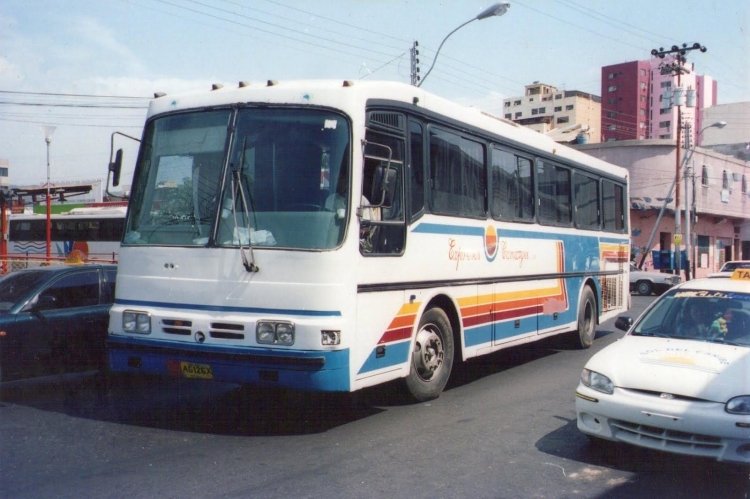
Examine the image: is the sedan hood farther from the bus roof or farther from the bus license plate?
the bus license plate

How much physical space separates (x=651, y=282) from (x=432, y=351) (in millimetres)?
28294

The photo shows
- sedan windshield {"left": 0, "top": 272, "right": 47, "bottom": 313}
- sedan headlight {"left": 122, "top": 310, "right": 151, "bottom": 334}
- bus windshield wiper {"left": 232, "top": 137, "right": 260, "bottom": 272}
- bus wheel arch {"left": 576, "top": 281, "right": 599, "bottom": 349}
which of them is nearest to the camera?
bus windshield wiper {"left": 232, "top": 137, "right": 260, "bottom": 272}

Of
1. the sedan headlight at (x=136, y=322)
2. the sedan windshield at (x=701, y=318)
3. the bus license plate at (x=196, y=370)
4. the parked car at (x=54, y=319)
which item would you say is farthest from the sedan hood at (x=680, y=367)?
the parked car at (x=54, y=319)

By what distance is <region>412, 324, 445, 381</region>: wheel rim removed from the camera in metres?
7.89

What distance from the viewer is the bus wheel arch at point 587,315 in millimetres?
13062

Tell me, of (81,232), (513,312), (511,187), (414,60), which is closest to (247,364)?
(513,312)

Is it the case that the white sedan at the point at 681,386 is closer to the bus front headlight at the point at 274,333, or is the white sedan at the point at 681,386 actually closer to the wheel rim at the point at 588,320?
the bus front headlight at the point at 274,333

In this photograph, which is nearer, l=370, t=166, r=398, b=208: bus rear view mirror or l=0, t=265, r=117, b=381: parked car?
l=370, t=166, r=398, b=208: bus rear view mirror

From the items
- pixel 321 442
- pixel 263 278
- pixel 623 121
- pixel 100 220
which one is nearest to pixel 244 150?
pixel 263 278

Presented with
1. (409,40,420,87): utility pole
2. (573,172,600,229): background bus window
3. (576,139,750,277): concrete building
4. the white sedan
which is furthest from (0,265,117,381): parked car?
(576,139,750,277): concrete building

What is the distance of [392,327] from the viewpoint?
23.8 ft

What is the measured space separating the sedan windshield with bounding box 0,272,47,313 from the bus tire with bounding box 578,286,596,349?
872cm

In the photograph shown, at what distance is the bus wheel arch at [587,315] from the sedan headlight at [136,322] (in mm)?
8186

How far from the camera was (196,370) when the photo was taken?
6.72 metres
